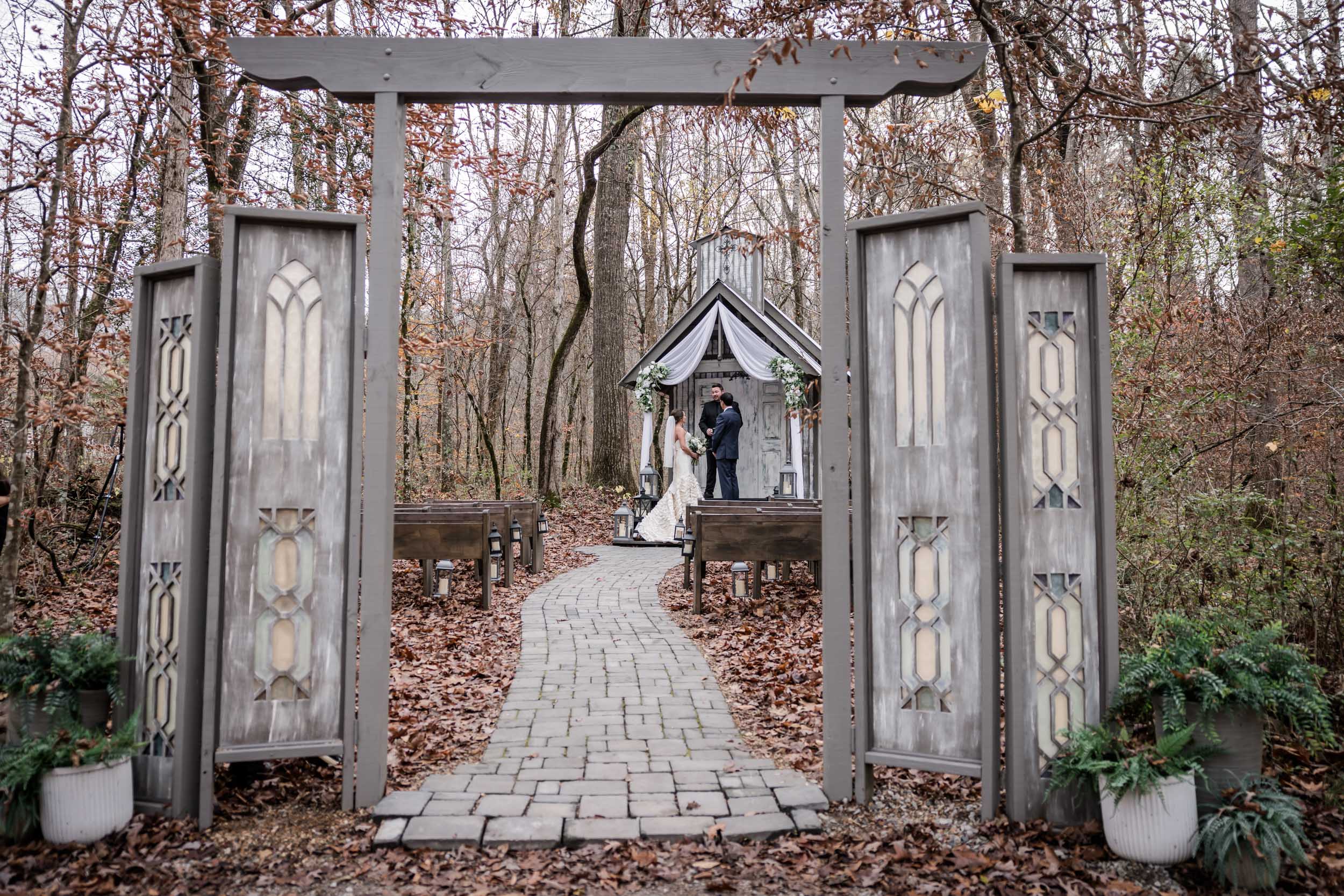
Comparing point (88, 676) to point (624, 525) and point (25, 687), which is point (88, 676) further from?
point (624, 525)

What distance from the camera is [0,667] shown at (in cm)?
357

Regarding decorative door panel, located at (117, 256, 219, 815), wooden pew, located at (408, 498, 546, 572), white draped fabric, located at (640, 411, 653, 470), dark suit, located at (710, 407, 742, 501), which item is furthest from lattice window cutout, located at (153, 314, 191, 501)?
white draped fabric, located at (640, 411, 653, 470)

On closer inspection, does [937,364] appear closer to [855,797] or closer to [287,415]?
[855,797]

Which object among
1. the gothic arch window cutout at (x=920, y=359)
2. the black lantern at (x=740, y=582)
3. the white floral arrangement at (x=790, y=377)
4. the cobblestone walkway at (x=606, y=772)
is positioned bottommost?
the cobblestone walkway at (x=606, y=772)

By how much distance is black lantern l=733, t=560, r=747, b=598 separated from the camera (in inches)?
334

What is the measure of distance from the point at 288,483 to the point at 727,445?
10.7 metres

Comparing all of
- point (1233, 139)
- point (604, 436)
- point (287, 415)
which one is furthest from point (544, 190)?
point (287, 415)

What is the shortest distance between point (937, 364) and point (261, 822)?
3748 mm

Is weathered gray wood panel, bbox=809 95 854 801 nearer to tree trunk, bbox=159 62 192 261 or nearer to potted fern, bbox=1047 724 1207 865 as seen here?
potted fern, bbox=1047 724 1207 865

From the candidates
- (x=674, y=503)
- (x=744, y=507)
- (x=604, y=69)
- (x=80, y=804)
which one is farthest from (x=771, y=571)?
(x=80, y=804)

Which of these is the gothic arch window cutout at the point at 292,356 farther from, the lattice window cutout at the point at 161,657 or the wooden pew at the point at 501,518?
the wooden pew at the point at 501,518

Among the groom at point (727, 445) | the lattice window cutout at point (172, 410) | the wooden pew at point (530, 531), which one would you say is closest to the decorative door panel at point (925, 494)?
the lattice window cutout at point (172, 410)

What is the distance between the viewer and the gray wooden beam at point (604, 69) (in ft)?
12.9

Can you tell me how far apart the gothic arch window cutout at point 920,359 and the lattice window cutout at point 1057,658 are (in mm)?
812
